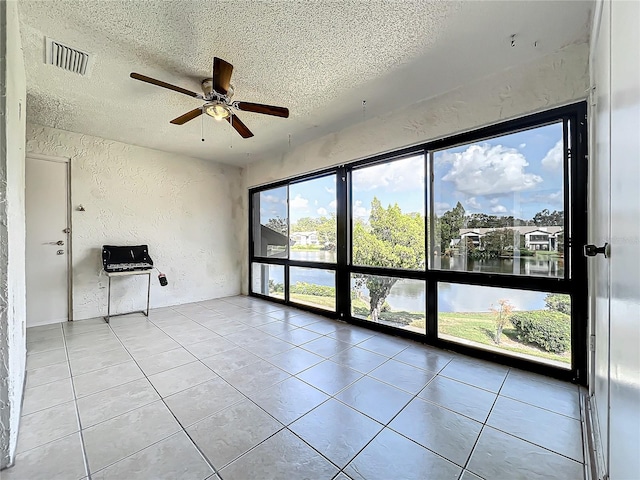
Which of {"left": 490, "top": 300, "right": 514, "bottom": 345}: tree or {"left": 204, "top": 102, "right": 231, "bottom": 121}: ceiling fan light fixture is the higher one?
{"left": 204, "top": 102, "right": 231, "bottom": 121}: ceiling fan light fixture

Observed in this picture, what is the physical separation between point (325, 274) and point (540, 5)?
345 centimetres

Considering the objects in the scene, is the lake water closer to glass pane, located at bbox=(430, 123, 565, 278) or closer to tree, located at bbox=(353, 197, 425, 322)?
glass pane, located at bbox=(430, 123, 565, 278)

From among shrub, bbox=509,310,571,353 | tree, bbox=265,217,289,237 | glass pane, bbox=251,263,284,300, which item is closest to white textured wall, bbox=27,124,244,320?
glass pane, bbox=251,263,284,300

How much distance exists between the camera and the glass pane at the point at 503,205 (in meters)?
2.31

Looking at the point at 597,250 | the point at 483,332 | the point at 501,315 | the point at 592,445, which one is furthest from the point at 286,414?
the point at 501,315

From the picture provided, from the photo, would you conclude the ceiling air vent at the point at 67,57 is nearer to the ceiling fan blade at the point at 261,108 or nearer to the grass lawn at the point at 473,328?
the ceiling fan blade at the point at 261,108

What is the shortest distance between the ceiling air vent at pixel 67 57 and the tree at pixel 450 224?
3542mm

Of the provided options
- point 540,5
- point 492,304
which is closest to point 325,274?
point 492,304

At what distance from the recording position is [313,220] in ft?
14.5

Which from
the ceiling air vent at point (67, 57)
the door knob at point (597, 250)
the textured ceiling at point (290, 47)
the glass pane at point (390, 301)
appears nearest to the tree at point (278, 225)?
the glass pane at point (390, 301)

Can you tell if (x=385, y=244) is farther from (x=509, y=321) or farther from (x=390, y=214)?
(x=509, y=321)

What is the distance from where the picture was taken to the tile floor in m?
1.40

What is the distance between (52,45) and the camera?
2156mm

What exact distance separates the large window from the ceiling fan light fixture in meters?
1.79
